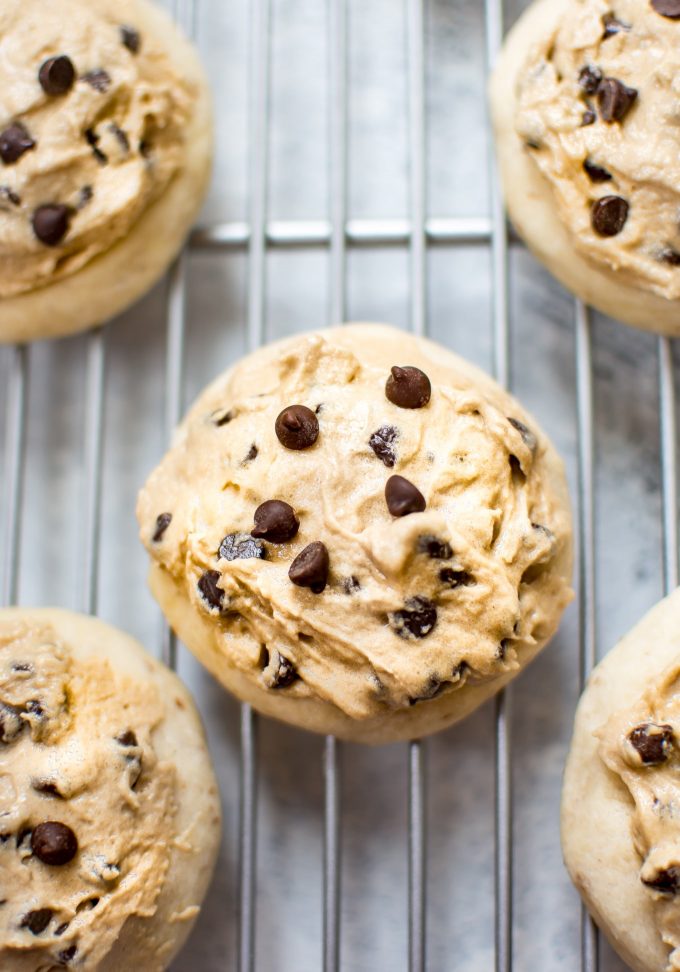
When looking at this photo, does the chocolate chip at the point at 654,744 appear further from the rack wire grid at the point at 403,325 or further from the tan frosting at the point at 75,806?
the tan frosting at the point at 75,806

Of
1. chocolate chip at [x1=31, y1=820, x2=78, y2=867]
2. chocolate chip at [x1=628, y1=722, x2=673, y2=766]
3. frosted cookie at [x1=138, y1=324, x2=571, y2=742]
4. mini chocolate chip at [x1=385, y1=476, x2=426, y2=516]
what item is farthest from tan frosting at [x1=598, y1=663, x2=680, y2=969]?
chocolate chip at [x1=31, y1=820, x2=78, y2=867]

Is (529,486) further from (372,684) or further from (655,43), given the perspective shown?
(655,43)

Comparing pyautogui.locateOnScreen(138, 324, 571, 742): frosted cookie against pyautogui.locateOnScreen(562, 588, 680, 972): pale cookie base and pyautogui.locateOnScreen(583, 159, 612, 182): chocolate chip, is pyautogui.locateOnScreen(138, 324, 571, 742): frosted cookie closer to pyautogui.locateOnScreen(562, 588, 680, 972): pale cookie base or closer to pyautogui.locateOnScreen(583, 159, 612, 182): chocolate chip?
pyautogui.locateOnScreen(562, 588, 680, 972): pale cookie base

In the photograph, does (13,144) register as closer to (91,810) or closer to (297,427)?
(297,427)

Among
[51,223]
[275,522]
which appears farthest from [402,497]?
[51,223]

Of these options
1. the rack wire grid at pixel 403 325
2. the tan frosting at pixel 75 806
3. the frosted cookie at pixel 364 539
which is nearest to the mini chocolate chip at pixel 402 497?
the frosted cookie at pixel 364 539

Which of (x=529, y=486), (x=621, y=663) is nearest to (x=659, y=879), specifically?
(x=621, y=663)
